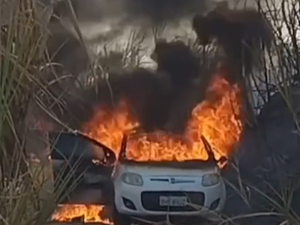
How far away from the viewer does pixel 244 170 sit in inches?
336

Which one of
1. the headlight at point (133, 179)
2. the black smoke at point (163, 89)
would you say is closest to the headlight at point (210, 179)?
the headlight at point (133, 179)

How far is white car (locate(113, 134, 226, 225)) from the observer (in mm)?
7953

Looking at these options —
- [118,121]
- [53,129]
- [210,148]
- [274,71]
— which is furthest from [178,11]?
[53,129]

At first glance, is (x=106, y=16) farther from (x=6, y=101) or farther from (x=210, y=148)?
(x=6, y=101)

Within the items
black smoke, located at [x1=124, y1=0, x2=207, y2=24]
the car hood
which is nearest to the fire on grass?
the car hood

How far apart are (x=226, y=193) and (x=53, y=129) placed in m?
4.58

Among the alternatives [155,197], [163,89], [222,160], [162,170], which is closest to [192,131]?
[163,89]

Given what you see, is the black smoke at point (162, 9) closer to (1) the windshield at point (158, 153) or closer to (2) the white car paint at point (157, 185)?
(1) the windshield at point (158, 153)

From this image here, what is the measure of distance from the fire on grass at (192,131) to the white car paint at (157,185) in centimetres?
35

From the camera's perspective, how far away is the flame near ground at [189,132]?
874 cm

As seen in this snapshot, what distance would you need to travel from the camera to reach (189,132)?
10.7 metres

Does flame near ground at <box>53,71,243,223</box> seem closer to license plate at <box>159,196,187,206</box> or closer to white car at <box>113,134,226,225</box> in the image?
white car at <box>113,134,226,225</box>

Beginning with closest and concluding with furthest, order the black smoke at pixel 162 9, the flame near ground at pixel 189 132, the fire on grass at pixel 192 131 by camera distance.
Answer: the flame near ground at pixel 189 132, the fire on grass at pixel 192 131, the black smoke at pixel 162 9

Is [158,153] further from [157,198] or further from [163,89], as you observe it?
[163,89]
